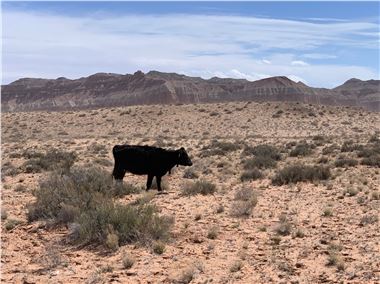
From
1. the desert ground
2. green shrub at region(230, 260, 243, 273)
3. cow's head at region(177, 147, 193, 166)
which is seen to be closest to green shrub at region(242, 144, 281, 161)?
the desert ground

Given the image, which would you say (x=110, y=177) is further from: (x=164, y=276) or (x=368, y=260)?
(x=368, y=260)

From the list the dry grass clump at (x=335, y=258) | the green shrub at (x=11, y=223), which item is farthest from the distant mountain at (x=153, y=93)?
the dry grass clump at (x=335, y=258)

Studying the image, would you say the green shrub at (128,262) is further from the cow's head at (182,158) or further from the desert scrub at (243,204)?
the cow's head at (182,158)

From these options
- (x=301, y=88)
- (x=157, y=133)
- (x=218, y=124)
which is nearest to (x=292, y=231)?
(x=157, y=133)

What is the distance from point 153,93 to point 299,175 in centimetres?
9987

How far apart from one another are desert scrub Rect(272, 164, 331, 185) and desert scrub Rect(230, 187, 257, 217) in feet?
9.43

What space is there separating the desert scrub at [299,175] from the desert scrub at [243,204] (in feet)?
9.43

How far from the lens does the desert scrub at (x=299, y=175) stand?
1650 centimetres

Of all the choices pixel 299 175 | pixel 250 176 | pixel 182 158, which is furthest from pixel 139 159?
pixel 299 175

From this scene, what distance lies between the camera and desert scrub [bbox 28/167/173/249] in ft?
31.6

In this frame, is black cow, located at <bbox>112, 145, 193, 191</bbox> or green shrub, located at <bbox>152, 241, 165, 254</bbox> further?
black cow, located at <bbox>112, 145, 193, 191</bbox>

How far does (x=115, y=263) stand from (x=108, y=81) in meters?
131

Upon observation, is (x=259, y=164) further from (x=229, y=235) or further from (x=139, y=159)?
(x=229, y=235)

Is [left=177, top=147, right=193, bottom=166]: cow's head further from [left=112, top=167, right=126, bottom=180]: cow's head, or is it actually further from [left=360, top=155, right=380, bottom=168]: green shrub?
[left=360, top=155, right=380, bottom=168]: green shrub
